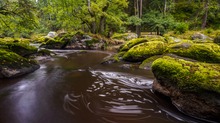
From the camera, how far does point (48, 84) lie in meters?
5.39

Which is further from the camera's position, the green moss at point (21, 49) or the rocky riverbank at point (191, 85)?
the green moss at point (21, 49)

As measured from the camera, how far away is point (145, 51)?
8461 millimetres

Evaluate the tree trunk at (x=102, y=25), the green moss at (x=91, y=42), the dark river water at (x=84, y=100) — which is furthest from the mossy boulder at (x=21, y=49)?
the tree trunk at (x=102, y=25)

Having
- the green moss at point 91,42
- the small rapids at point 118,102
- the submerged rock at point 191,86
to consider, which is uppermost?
the green moss at point 91,42

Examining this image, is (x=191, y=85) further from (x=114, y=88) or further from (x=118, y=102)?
(x=114, y=88)

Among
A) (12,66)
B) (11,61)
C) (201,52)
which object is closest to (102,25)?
(201,52)

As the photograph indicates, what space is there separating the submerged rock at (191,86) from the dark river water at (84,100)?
217 mm

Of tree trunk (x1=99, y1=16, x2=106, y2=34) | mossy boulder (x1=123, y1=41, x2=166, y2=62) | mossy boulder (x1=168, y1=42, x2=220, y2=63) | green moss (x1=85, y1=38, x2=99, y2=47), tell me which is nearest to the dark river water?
mossy boulder (x1=168, y1=42, x2=220, y2=63)

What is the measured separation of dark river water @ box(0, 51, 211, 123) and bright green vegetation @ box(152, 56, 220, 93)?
0.56 metres

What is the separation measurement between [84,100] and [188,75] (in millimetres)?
2365

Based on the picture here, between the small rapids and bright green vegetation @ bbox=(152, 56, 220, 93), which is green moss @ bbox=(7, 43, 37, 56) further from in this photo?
bright green vegetation @ bbox=(152, 56, 220, 93)

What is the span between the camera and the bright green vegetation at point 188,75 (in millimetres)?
3277

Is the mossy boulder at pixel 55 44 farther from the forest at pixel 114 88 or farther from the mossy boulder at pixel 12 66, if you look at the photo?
the mossy boulder at pixel 12 66

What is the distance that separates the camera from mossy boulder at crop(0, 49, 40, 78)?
5.94 metres
